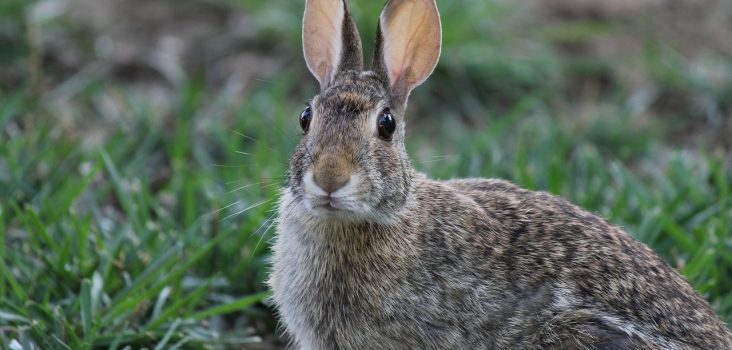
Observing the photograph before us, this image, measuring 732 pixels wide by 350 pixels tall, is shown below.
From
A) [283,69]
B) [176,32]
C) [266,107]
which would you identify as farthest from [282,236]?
[176,32]

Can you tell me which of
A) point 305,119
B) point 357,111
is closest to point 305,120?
point 305,119

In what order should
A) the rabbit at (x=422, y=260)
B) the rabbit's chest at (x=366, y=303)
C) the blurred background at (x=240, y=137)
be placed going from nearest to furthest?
the rabbit at (x=422, y=260), the rabbit's chest at (x=366, y=303), the blurred background at (x=240, y=137)

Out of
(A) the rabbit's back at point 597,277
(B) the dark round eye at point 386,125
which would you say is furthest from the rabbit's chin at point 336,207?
(A) the rabbit's back at point 597,277

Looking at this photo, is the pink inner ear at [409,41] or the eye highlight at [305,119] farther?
the pink inner ear at [409,41]

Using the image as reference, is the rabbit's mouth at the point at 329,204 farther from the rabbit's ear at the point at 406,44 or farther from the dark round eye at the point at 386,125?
the rabbit's ear at the point at 406,44

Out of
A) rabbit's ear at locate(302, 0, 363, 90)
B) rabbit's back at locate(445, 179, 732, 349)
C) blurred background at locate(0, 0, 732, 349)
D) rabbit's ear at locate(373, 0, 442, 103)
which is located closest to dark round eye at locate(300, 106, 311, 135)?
rabbit's ear at locate(302, 0, 363, 90)

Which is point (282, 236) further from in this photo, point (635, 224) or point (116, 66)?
point (116, 66)

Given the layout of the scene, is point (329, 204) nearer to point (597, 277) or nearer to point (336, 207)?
point (336, 207)
